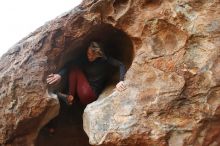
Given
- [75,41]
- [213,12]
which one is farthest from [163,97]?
[75,41]

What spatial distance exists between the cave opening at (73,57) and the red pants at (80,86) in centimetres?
14

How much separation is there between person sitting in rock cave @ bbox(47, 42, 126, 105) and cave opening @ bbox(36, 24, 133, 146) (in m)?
0.10

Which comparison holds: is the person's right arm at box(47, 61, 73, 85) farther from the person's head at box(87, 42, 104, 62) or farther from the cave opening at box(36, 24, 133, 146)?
the person's head at box(87, 42, 104, 62)

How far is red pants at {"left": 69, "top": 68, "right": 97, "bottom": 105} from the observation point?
185 inches

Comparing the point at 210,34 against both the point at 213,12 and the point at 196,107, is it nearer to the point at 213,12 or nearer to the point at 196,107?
the point at 213,12

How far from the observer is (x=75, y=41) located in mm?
4516

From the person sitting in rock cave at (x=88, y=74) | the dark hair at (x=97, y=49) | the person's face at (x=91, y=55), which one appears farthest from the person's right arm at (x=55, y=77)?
the dark hair at (x=97, y=49)

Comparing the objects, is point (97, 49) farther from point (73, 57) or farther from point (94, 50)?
point (73, 57)

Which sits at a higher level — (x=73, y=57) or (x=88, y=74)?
(x=73, y=57)

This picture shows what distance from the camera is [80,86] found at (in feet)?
15.5

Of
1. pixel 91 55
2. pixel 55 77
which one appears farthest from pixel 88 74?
pixel 55 77

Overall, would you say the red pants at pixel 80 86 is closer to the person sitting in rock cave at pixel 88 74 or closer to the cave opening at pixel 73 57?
the person sitting in rock cave at pixel 88 74

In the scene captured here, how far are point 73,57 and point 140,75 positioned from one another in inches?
46.6

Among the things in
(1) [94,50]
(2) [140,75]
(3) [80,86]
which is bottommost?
(3) [80,86]
